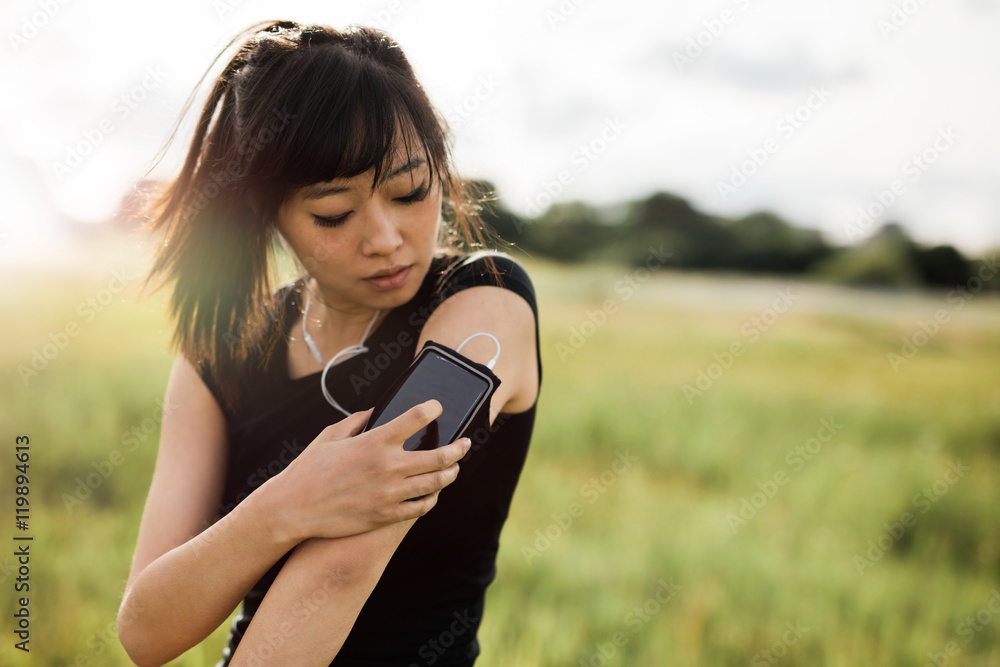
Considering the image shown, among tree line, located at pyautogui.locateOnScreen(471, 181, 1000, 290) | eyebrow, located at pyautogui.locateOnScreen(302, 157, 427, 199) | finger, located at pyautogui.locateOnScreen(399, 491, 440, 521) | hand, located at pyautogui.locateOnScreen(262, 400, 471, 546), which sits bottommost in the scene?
tree line, located at pyautogui.locateOnScreen(471, 181, 1000, 290)

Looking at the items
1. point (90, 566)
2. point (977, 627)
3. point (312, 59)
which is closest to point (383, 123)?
point (312, 59)

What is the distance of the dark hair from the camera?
1.28 meters

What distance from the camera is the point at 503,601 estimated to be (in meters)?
3.06

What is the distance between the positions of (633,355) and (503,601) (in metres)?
4.26

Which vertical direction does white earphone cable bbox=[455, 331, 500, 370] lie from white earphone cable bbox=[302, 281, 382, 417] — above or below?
above

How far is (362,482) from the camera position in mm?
994

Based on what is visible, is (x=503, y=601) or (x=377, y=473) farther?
(x=503, y=601)

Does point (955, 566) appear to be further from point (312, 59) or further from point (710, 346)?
point (312, 59)

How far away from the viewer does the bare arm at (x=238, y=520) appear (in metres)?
1.00
